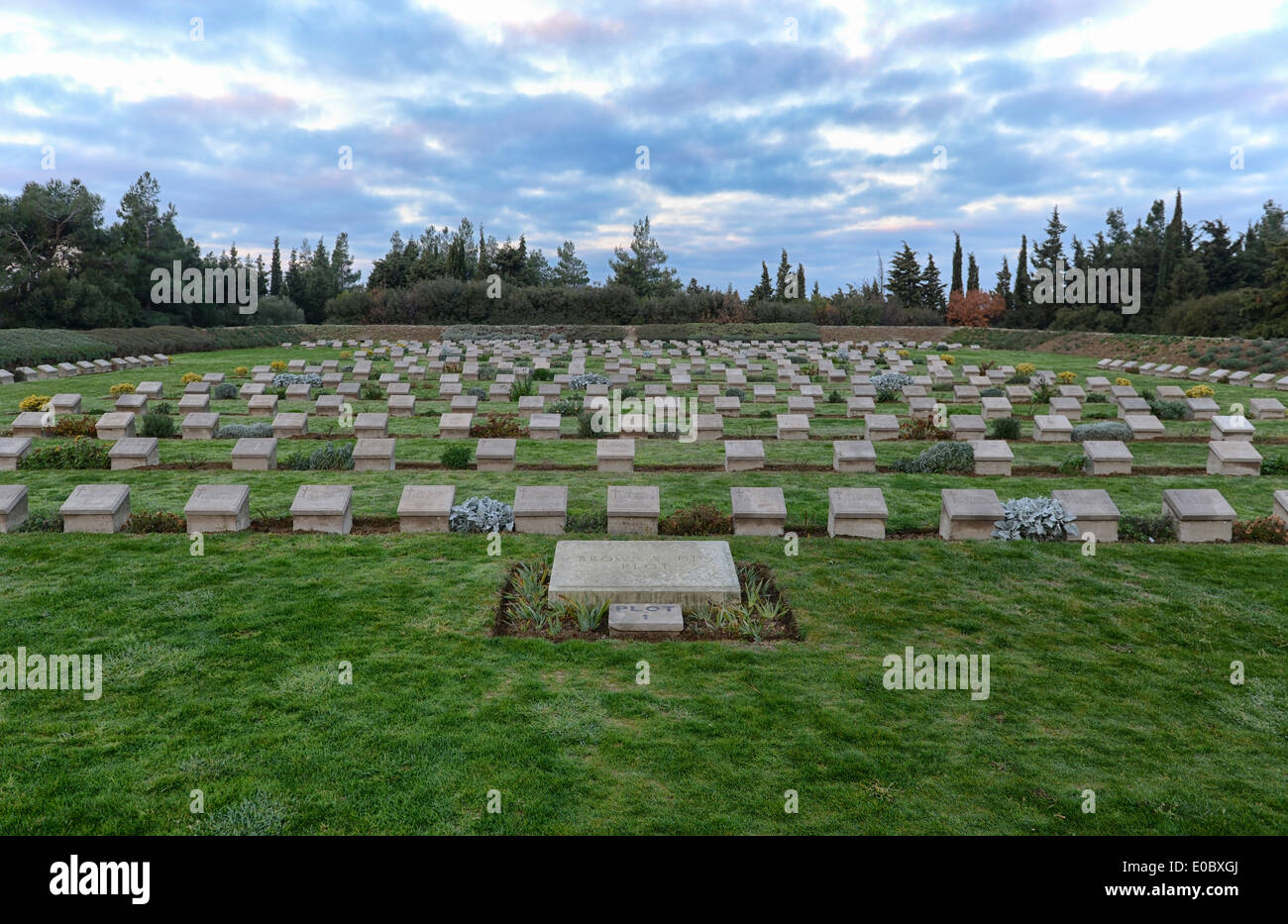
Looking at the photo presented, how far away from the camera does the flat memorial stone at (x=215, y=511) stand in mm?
10008

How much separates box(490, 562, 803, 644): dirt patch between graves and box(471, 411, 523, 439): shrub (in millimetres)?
9381

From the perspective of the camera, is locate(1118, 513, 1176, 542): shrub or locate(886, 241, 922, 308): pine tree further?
locate(886, 241, 922, 308): pine tree

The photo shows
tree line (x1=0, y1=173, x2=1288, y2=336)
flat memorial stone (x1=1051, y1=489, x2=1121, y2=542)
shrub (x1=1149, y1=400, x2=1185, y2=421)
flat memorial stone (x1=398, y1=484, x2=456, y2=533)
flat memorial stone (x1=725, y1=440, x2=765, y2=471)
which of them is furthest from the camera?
tree line (x1=0, y1=173, x2=1288, y2=336)

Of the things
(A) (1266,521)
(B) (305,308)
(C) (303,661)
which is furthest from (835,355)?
(B) (305,308)

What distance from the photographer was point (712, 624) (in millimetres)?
7512

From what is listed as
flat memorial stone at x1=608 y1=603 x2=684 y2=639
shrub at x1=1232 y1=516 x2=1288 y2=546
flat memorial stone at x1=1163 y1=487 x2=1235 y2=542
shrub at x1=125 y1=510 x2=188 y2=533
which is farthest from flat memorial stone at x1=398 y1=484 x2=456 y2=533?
shrub at x1=1232 y1=516 x2=1288 y2=546

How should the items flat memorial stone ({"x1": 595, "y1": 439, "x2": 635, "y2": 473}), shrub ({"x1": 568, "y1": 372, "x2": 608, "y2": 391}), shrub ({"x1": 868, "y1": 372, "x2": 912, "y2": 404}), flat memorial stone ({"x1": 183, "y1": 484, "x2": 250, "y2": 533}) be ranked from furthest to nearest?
shrub ({"x1": 568, "y1": 372, "x2": 608, "y2": 391}), shrub ({"x1": 868, "y1": 372, "x2": 912, "y2": 404}), flat memorial stone ({"x1": 595, "y1": 439, "x2": 635, "y2": 473}), flat memorial stone ({"x1": 183, "y1": 484, "x2": 250, "y2": 533})

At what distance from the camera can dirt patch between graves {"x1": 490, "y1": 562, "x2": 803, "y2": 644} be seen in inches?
289

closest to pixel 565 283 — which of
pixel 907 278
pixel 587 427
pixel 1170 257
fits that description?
pixel 907 278

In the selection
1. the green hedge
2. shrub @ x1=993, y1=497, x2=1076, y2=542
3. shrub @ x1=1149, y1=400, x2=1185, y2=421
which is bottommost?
shrub @ x1=993, y1=497, x2=1076, y2=542

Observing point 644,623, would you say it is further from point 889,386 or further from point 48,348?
point 48,348

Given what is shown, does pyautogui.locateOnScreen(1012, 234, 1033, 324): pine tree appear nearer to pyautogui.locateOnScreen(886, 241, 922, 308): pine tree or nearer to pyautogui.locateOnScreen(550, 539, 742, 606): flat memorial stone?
pyautogui.locateOnScreen(886, 241, 922, 308): pine tree

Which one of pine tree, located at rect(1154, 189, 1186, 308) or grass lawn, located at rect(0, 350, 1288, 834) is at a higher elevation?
pine tree, located at rect(1154, 189, 1186, 308)

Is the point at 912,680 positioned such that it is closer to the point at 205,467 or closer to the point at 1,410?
the point at 205,467
